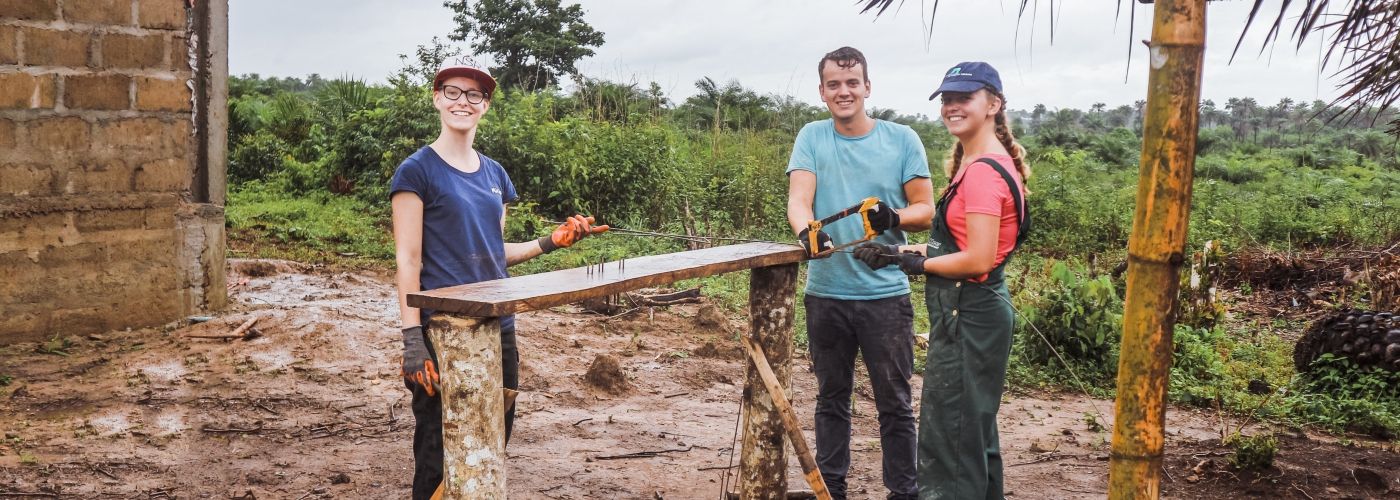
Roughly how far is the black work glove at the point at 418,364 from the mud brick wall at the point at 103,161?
4560 mm

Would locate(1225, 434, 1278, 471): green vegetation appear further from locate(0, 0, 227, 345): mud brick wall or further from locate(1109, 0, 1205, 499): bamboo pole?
locate(0, 0, 227, 345): mud brick wall

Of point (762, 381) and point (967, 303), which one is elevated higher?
point (967, 303)

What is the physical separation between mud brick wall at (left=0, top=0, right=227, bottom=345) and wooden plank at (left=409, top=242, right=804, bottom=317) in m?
4.49

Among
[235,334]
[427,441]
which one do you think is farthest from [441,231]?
[235,334]

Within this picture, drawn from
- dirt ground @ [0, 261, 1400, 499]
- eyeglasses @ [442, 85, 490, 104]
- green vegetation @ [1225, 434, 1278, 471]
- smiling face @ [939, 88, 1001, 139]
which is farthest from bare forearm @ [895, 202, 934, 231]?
green vegetation @ [1225, 434, 1278, 471]

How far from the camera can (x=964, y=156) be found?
3512 millimetres

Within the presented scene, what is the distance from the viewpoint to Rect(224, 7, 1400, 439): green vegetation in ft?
22.6

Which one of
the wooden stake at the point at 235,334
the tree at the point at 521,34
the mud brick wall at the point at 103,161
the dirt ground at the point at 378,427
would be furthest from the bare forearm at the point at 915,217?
the tree at the point at 521,34

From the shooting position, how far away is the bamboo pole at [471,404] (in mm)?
2793

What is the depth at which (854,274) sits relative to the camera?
153 inches

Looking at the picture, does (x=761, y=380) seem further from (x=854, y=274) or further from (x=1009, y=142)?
(x=1009, y=142)

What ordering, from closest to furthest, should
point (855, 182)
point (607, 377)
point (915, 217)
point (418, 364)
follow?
1. point (418, 364)
2. point (915, 217)
3. point (855, 182)
4. point (607, 377)

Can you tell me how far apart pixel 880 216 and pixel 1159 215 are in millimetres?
1465

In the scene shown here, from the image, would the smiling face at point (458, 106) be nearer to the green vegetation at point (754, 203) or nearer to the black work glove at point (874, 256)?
the black work glove at point (874, 256)
